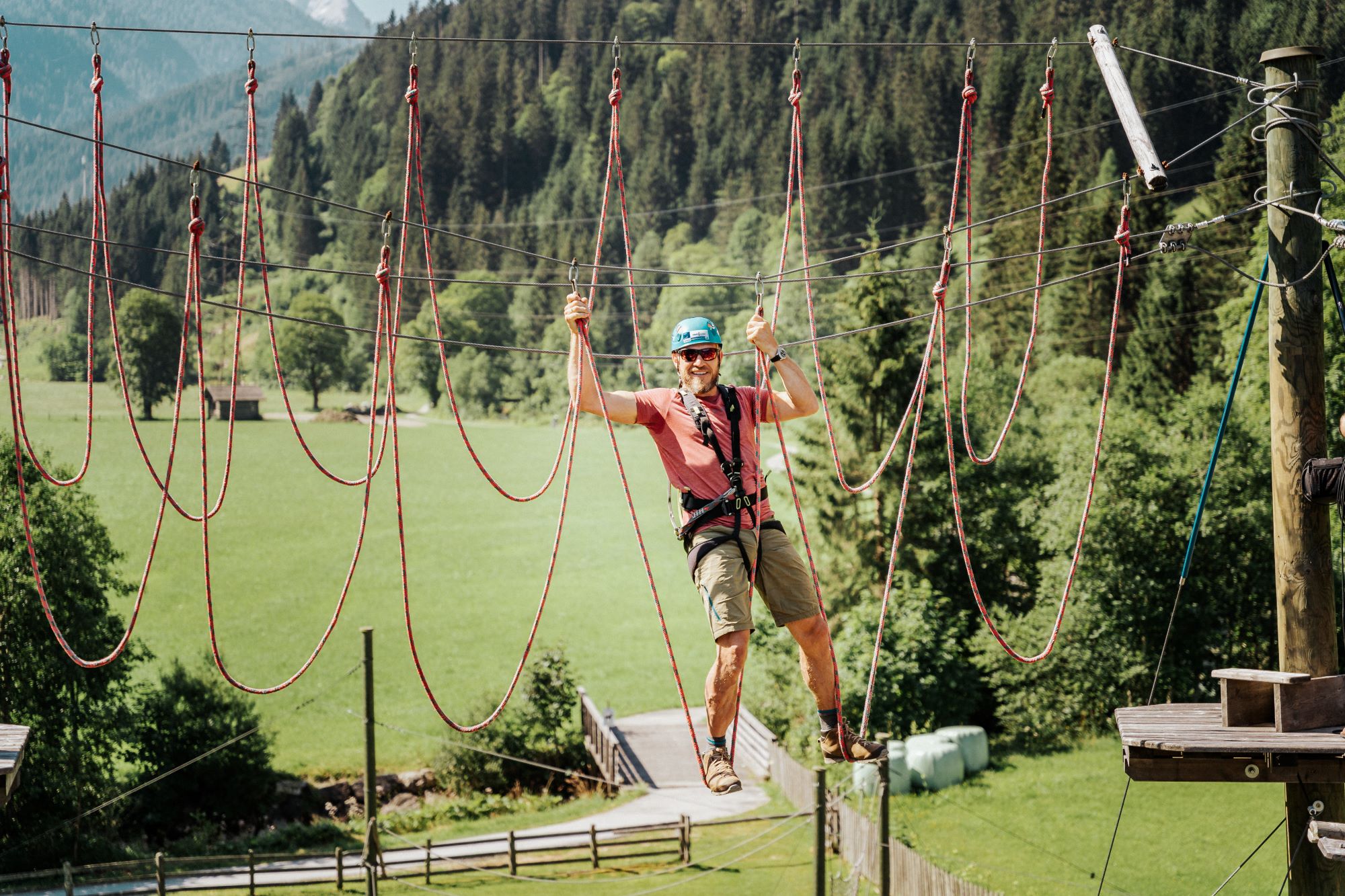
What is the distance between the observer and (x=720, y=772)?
7.27 meters

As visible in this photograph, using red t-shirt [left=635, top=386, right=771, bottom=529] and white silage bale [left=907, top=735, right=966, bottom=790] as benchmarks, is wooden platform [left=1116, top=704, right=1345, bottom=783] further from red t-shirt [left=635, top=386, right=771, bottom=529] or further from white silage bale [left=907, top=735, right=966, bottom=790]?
white silage bale [left=907, top=735, right=966, bottom=790]

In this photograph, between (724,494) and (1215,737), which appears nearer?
(1215,737)

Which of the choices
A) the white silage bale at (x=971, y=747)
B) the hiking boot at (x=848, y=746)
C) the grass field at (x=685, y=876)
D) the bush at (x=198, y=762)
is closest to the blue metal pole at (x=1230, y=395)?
the hiking boot at (x=848, y=746)

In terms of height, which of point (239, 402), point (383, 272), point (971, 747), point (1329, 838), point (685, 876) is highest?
point (239, 402)

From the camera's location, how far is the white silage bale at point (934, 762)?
2700 cm

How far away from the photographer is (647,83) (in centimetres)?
11012

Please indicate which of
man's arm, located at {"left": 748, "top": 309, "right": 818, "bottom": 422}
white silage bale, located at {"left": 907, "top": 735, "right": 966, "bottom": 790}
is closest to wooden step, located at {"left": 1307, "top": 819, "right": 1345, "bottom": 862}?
man's arm, located at {"left": 748, "top": 309, "right": 818, "bottom": 422}

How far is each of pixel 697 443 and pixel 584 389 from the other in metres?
0.80

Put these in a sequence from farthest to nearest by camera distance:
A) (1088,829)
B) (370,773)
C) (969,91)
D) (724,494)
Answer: (1088,829)
(370,773)
(969,91)
(724,494)

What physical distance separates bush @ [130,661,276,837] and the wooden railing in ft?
27.4

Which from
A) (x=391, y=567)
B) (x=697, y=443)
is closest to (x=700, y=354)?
(x=697, y=443)

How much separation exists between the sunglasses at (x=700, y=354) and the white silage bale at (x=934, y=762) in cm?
2137

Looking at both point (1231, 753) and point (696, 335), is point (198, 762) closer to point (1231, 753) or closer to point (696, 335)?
point (696, 335)

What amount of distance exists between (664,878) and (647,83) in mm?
93658
